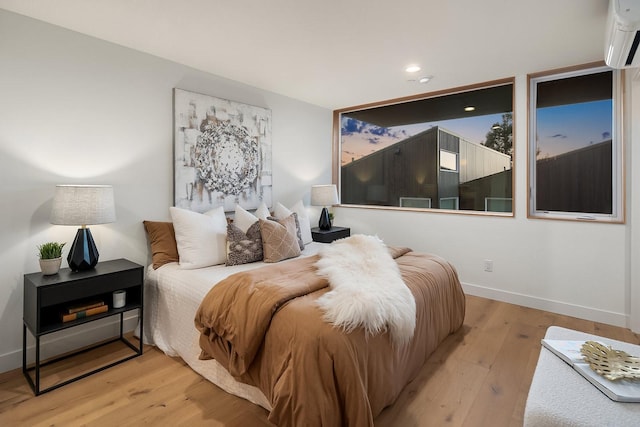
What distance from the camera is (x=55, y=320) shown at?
2.24 m

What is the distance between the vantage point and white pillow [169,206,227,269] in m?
2.68

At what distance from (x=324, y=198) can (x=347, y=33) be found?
2.24 metres

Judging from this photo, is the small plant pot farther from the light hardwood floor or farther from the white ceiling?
the white ceiling

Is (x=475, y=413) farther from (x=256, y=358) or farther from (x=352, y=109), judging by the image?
(x=352, y=109)

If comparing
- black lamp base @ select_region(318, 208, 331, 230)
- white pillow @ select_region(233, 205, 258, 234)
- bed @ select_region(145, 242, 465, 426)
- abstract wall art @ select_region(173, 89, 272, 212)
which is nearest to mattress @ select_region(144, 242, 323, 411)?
bed @ select_region(145, 242, 465, 426)

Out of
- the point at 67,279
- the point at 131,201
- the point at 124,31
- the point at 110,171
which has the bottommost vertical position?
the point at 67,279

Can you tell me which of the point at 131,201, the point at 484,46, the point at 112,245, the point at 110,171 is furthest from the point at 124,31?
the point at 484,46

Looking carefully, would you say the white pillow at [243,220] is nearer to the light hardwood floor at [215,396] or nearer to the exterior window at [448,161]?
the light hardwood floor at [215,396]

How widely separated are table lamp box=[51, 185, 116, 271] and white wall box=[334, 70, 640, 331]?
3.36 m

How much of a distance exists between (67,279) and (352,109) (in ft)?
13.1

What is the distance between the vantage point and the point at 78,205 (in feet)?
7.37

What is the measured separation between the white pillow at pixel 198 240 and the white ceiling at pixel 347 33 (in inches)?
55.8

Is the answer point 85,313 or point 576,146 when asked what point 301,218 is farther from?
point 576,146

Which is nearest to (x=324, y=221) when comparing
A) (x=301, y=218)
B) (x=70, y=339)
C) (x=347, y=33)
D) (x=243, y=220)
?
(x=301, y=218)
